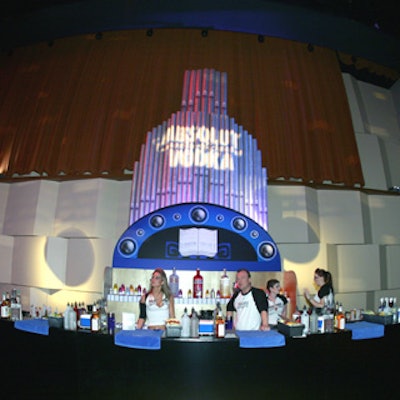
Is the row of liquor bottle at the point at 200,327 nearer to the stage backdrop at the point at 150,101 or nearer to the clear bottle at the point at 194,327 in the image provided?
the clear bottle at the point at 194,327

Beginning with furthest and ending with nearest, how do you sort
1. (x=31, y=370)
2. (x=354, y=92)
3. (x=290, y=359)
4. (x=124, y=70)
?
(x=354, y=92) < (x=124, y=70) < (x=31, y=370) < (x=290, y=359)

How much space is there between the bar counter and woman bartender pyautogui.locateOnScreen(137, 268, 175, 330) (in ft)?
1.48

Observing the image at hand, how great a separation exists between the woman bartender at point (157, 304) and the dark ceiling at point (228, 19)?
526 centimetres

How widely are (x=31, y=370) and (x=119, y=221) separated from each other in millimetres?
3612

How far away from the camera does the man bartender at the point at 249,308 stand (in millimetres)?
3658

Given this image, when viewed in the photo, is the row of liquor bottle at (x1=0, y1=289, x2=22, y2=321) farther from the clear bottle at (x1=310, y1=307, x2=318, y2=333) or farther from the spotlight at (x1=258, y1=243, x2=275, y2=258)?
the spotlight at (x1=258, y1=243, x2=275, y2=258)

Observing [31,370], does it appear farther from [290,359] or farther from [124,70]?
[124,70]

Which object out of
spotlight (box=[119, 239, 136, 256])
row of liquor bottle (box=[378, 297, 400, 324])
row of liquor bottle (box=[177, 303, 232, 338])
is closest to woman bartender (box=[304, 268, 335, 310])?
row of liquor bottle (box=[378, 297, 400, 324])

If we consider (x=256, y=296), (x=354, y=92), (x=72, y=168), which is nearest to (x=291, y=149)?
(x=354, y=92)

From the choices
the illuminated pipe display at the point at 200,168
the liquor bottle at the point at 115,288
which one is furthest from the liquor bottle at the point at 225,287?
the liquor bottle at the point at 115,288

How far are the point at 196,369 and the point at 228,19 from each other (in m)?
6.19

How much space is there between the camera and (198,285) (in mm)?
5559

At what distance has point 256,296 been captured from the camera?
12.1 feet

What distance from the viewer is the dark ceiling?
7379 mm
